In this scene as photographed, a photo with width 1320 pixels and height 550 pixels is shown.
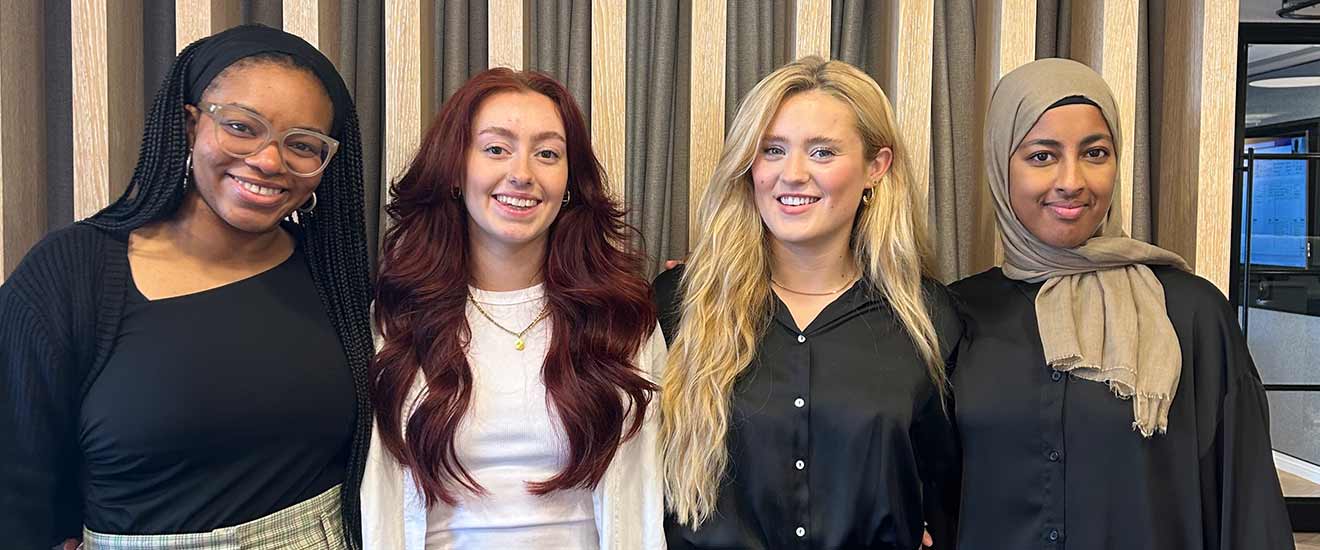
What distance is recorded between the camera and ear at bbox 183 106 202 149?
1.53 m

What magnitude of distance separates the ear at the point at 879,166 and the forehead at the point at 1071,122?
29cm

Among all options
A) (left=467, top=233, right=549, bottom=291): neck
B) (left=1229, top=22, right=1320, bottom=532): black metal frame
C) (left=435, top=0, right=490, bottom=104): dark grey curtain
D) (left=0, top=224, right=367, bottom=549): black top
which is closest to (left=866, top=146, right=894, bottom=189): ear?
(left=467, top=233, right=549, bottom=291): neck

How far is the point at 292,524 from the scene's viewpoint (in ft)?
5.25

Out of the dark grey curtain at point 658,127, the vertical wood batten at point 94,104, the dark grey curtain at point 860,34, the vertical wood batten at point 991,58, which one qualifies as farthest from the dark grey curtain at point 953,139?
the vertical wood batten at point 94,104

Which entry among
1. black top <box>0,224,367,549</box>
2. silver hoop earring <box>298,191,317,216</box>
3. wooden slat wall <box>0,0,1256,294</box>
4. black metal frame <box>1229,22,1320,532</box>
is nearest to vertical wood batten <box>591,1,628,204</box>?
wooden slat wall <box>0,0,1256,294</box>

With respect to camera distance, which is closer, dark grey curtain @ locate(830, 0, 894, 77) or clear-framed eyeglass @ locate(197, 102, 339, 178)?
A: clear-framed eyeglass @ locate(197, 102, 339, 178)

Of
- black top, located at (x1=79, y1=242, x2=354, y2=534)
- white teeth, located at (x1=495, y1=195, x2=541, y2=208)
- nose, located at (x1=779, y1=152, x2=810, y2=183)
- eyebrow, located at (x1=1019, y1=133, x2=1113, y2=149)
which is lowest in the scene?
black top, located at (x1=79, y1=242, x2=354, y2=534)

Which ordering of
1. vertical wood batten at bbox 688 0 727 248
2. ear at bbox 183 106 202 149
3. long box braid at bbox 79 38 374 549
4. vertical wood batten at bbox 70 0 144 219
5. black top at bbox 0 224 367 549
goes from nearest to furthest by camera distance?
black top at bbox 0 224 367 549 → ear at bbox 183 106 202 149 → long box braid at bbox 79 38 374 549 → vertical wood batten at bbox 70 0 144 219 → vertical wood batten at bbox 688 0 727 248

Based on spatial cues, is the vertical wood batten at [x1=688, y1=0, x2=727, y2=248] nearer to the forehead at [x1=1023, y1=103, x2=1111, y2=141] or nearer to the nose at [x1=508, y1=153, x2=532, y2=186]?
the nose at [x1=508, y1=153, x2=532, y2=186]

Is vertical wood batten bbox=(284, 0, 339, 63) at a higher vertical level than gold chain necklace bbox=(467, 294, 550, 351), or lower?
higher

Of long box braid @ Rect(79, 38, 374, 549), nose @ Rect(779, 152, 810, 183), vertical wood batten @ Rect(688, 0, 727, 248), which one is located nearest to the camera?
long box braid @ Rect(79, 38, 374, 549)

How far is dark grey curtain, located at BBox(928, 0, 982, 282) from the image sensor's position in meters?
2.26

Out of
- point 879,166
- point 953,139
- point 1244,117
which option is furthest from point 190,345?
point 1244,117

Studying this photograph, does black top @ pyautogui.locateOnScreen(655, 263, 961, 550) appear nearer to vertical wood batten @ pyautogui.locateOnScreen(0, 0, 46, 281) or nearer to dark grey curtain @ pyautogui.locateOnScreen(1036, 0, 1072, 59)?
dark grey curtain @ pyautogui.locateOnScreen(1036, 0, 1072, 59)
